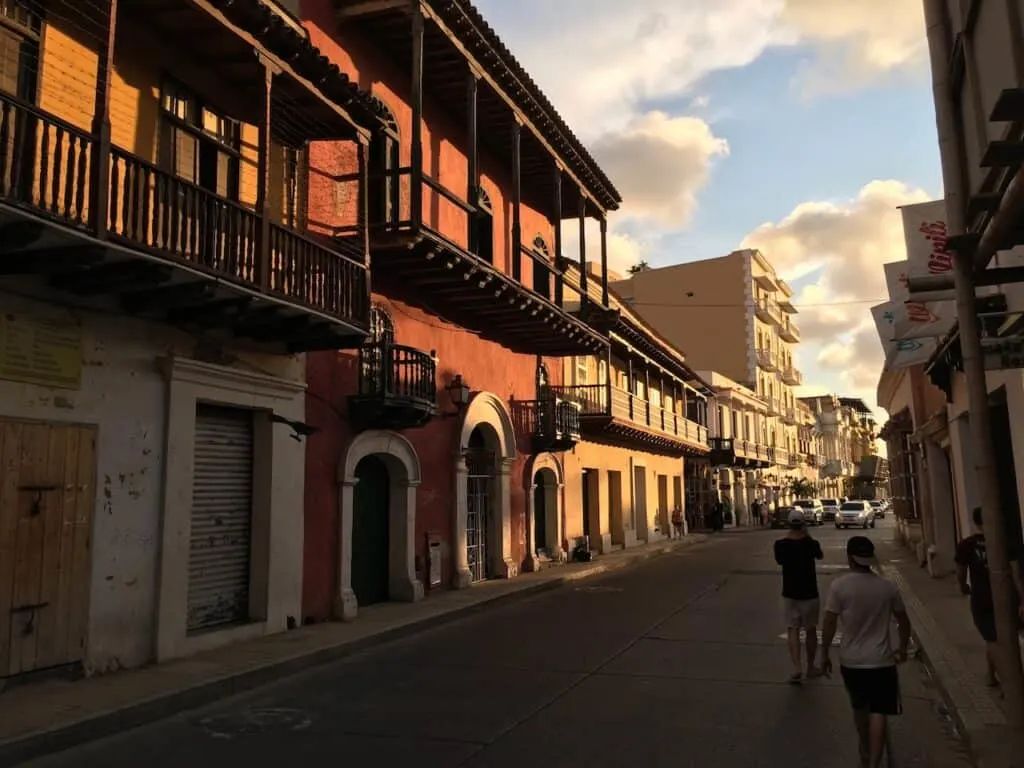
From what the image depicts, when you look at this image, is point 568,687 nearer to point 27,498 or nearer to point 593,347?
point 27,498

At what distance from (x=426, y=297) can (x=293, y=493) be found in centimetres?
535

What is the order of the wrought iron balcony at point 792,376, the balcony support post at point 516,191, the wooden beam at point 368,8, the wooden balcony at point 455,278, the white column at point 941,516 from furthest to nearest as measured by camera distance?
1. the wrought iron balcony at point 792,376
2. the white column at point 941,516
3. the balcony support post at point 516,191
4. the wooden beam at point 368,8
5. the wooden balcony at point 455,278

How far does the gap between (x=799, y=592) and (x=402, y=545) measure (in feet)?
25.3

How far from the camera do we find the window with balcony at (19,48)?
801cm

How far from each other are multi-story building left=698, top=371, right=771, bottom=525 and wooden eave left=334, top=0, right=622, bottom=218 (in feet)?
90.5

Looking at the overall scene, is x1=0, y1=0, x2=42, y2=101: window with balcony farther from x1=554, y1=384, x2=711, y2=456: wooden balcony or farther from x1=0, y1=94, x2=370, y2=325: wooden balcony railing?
x1=554, y1=384, x2=711, y2=456: wooden balcony

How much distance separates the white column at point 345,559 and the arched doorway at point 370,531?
2.19ft

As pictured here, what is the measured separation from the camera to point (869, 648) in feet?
17.2

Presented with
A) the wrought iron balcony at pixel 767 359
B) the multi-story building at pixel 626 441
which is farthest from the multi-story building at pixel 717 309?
the multi-story building at pixel 626 441

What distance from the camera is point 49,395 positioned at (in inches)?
325

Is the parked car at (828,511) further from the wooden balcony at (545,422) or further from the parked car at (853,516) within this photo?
the wooden balcony at (545,422)

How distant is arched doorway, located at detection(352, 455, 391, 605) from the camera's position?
1391 cm

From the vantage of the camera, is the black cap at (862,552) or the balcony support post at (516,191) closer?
the black cap at (862,552)

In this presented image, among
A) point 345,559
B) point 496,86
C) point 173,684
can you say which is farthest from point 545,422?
point 173,684
